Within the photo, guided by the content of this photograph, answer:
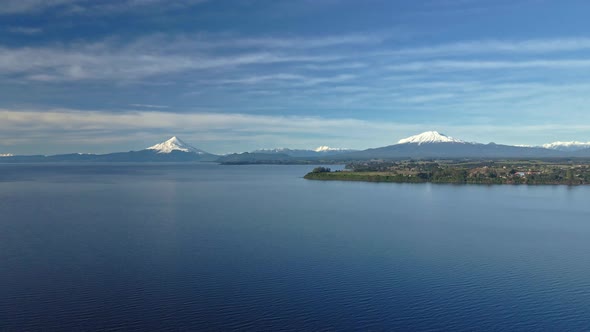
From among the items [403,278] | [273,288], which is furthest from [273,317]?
[403,278]

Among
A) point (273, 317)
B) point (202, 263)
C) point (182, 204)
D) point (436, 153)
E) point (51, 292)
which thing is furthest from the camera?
point (436, 153)

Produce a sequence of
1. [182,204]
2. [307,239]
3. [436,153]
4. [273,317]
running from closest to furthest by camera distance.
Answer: [273,317] → [307,239] → [182,204] → [436,153]

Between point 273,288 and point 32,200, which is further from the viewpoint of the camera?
point 32,200

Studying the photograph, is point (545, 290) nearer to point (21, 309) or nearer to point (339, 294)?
point (339, 294)

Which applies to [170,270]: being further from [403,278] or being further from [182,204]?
[182,204]

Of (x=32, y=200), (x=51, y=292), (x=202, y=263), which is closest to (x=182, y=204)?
(x=32, y=200)

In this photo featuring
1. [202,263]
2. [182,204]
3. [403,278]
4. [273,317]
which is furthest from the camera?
[182,204]
